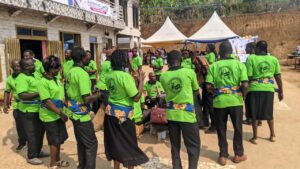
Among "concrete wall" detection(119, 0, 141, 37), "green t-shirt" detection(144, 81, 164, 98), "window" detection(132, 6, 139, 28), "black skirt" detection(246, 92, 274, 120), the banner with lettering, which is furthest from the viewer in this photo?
"window" detection(132, 6, 139, 28)

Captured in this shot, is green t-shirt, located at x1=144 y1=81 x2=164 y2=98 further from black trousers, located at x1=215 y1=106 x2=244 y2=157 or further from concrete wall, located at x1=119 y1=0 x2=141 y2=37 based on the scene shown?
concrete wall, located at x1=119 y1=0 x2=141 y2=37

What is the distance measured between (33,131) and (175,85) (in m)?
2.58

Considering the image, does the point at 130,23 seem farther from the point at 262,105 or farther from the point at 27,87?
the point at 27,87

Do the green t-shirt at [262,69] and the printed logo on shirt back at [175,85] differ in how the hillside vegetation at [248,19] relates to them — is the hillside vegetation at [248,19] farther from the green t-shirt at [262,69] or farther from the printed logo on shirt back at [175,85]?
the printed logo on shirt back at [175,85]

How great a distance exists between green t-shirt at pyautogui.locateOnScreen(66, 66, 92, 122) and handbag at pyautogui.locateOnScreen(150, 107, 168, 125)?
2.12 m

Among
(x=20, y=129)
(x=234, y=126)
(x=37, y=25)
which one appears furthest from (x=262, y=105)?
(x=37, y=25)

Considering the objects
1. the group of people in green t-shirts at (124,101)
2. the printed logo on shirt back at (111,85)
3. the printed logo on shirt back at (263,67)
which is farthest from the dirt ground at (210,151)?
the printed logo on shirt back at (111,85)

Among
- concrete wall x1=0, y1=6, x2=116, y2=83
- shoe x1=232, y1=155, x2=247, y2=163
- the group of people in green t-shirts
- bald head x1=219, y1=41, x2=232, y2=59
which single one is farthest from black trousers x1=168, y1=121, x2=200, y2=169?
concrete wall x1=0, y1=6, x2=116, y2=83

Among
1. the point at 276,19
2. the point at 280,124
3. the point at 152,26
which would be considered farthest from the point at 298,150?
the point at 152,26

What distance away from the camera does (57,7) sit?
11.6 metres

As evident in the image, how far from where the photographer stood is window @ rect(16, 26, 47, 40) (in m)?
10.6

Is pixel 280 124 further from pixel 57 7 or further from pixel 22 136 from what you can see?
pixel 57 7

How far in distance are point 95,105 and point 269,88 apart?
412cm

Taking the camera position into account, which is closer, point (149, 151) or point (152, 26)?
point (149, 151)
